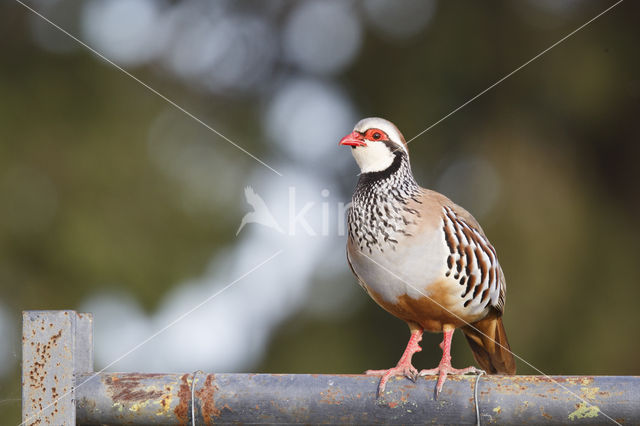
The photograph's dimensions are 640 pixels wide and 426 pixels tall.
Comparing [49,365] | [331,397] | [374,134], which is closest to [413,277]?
[374,134]

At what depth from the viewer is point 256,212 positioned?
15.5 ft

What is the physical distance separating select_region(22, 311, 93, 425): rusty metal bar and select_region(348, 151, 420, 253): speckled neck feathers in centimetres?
88

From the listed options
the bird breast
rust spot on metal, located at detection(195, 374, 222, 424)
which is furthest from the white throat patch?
rust spot on metal, located at detection(195, 374, 222, 424)

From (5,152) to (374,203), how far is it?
365 centimetres

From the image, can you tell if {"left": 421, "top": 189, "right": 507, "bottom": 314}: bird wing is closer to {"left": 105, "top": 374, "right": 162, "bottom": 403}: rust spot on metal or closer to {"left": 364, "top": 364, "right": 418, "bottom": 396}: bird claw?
{"left": 364, "top": 364, "right": 418, "bottom": 396}: bird claw

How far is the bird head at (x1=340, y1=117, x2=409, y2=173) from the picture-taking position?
2355 millimetres

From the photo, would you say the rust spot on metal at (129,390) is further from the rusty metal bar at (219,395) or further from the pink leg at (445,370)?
the pink leg at (445,370)

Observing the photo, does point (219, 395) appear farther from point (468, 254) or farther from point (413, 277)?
point (468, 254)

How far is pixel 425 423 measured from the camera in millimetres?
1701

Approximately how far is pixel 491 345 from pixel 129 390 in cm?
144

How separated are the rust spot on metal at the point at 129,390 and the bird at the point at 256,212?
2.37 meters

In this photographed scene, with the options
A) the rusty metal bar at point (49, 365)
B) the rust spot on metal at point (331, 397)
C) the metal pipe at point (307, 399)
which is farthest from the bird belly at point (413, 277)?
the rusty metal bar at point (49, 365)

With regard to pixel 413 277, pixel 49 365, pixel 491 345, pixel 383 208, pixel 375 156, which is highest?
pixel 375 156

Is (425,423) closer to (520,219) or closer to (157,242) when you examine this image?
(520,219)
